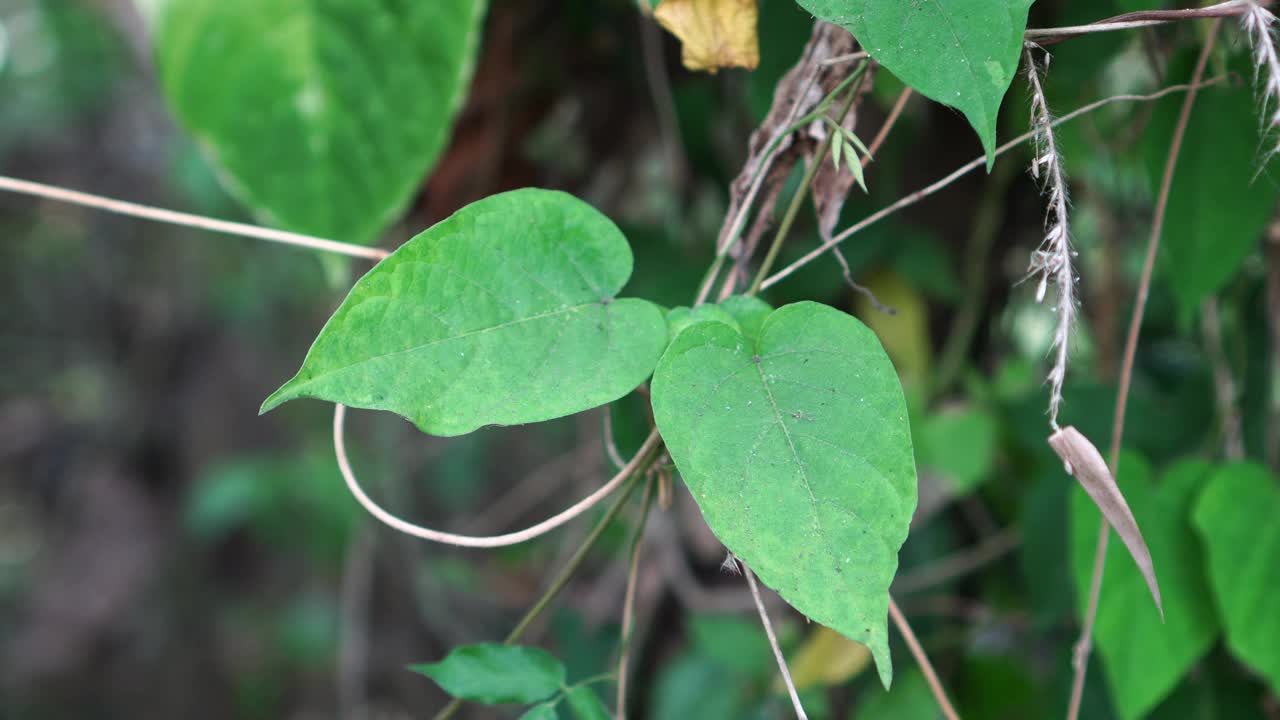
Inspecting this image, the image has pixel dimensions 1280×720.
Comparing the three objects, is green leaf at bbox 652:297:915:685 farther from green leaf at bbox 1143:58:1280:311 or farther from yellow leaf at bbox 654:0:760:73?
green leaf at bbox 1143:58:1280:311

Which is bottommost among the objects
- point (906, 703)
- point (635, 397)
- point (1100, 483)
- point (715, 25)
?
point (906, 703)

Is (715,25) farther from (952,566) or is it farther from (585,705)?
(952,566)

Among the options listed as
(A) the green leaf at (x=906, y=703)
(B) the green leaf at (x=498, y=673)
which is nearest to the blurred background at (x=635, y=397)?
(A) the green leaf at (x=906, y=703)

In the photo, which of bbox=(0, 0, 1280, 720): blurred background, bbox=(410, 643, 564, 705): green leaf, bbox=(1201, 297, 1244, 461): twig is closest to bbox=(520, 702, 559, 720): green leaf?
bbox=(410, 643, 564, 705): green leaf

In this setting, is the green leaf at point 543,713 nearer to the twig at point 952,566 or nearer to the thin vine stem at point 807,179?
the thin vine stem at point 807,179

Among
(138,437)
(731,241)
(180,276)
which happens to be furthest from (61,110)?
(731,241)

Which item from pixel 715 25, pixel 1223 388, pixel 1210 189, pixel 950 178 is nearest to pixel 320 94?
pixel 715 25

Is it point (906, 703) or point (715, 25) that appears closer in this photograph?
point (715, 25)
